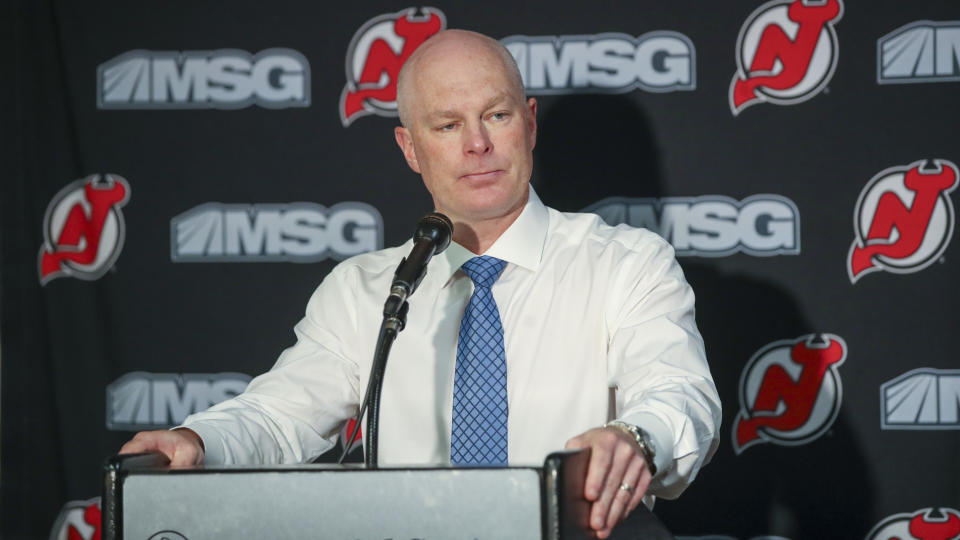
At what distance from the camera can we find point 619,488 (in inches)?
49.2

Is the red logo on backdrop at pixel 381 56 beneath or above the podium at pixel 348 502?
above

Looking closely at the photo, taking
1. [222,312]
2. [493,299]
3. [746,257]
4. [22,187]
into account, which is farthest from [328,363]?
[22,187]

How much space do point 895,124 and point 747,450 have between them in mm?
946

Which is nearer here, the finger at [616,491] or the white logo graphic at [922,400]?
the finger at [616,491]

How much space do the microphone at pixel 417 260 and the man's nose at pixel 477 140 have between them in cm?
53

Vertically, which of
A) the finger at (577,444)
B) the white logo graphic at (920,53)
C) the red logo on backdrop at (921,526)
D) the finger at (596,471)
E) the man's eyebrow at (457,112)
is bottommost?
the red logo on backdrop at (921,526)

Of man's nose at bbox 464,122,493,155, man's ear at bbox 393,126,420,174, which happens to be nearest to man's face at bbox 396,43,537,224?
man's nose at bbox 464,122,493,155

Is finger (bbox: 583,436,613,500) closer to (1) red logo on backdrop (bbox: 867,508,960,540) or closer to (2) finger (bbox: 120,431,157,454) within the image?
(2) finger (bbox: 120,431,157,454)

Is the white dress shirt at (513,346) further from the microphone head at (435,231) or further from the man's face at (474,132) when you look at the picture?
the microphone head at (435,231)

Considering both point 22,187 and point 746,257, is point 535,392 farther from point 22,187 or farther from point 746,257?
point 22,187

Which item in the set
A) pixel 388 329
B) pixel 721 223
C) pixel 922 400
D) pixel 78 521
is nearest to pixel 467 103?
pixel 388 329

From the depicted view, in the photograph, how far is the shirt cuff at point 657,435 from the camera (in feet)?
4.60

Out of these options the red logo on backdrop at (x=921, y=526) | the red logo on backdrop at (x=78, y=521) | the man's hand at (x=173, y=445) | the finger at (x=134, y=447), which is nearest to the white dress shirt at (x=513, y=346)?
the man's hand at (x=173, y=445)

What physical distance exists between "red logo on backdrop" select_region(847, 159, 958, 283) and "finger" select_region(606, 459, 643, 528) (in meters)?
1.73
